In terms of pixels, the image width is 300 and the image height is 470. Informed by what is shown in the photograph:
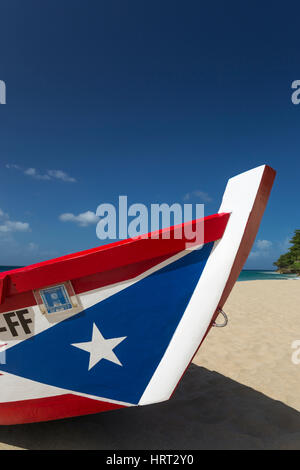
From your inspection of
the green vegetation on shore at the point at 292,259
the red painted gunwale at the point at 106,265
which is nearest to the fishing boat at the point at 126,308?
the red painted gunwale at the point at 106,265

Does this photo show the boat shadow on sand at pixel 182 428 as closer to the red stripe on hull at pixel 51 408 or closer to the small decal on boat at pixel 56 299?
the red stripe on hull at pixel 51 408

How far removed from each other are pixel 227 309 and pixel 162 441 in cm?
650

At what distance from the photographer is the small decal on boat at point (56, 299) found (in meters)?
1.70

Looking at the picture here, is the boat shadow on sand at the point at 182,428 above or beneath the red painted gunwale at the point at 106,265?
beneath

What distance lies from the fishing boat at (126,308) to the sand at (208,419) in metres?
0.70

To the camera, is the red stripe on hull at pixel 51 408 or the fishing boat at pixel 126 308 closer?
the fishing boat at pixel 126 308

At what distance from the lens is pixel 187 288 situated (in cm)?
170

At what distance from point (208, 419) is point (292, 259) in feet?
177

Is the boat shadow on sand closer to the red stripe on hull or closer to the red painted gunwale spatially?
the red stripe on hull

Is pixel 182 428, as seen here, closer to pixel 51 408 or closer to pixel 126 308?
pixel 51 408

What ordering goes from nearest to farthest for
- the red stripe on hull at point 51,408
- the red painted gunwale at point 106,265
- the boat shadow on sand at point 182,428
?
the red painted gunwale at point 106,265, the red stripe on hull at point 51,408, the boat shadow on sand at point 182,428

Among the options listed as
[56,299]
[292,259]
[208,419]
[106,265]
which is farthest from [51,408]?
[292,259]

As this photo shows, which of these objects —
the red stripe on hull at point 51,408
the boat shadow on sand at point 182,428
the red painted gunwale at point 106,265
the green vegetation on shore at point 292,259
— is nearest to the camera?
the red painted gunwale at point 106,265
